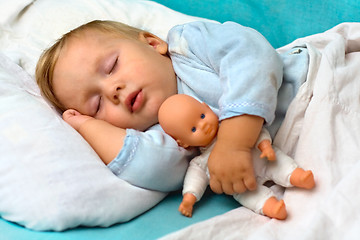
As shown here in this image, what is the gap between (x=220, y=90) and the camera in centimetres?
104

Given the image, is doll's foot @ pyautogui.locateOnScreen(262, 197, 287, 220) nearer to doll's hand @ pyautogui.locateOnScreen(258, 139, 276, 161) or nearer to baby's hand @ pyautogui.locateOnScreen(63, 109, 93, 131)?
doll's hand @ pyautogui.locateOnScreen(258, 139, 276, 161)

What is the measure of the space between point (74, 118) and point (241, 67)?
44cm

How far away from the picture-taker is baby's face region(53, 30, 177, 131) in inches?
42.0

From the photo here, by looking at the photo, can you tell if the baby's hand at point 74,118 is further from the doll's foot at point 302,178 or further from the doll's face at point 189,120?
the doll's foot at point 302,178

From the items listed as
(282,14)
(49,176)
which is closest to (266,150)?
(49,176)

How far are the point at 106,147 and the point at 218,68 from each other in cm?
32

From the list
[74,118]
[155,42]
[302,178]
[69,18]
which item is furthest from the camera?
[69,18]

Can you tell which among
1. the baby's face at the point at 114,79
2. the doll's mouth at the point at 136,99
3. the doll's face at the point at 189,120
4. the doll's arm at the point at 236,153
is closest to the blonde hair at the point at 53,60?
the baby's face at the point at 114,79

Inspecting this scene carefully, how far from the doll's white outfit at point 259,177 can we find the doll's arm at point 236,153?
3 cm

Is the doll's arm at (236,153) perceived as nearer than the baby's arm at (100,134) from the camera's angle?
Yes

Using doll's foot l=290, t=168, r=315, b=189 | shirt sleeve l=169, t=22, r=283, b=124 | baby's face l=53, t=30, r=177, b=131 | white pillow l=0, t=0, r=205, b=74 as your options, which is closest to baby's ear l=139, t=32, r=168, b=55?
baby's face l=53, t=30, r=177, b=131

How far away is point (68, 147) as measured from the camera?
3.20 ft

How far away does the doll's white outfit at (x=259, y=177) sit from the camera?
3.10ft

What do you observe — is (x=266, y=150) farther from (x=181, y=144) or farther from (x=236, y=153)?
(x=181, y=144)
